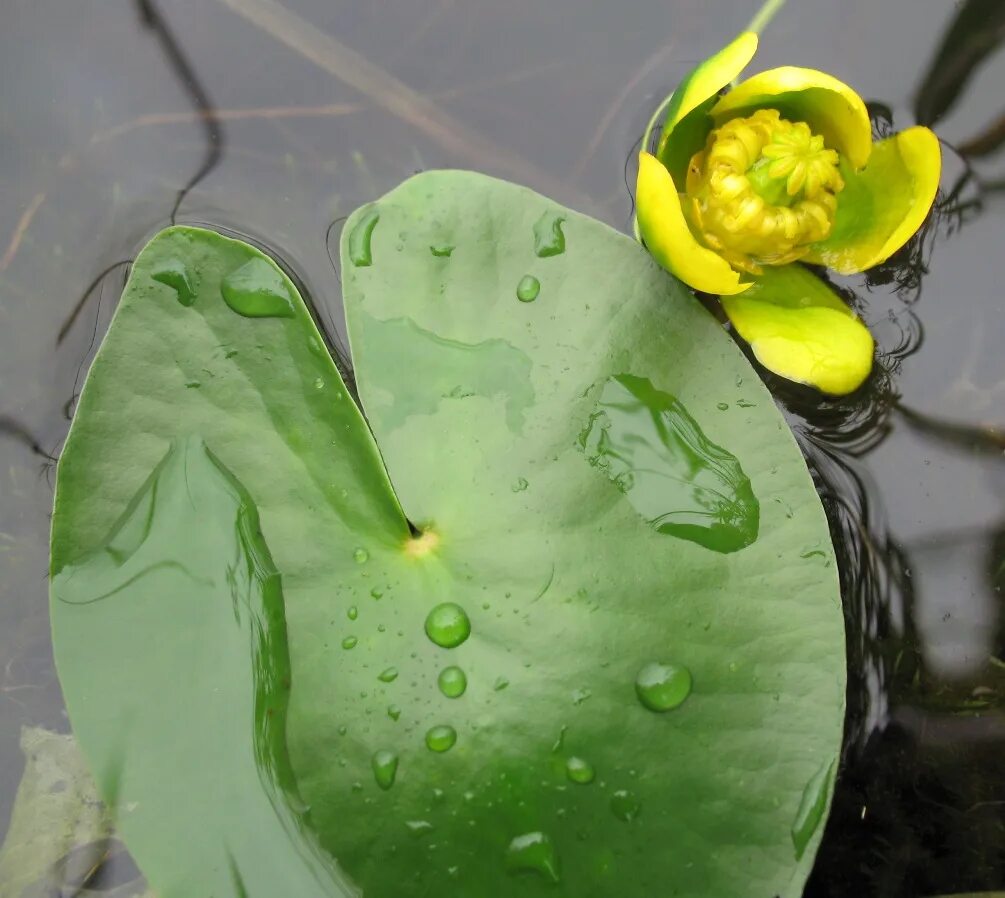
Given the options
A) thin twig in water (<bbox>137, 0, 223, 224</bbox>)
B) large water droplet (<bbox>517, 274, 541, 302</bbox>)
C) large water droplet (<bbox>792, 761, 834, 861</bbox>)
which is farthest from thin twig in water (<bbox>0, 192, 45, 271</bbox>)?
large water droplet (<bbox>792, 761, 834, 861</bbox>)

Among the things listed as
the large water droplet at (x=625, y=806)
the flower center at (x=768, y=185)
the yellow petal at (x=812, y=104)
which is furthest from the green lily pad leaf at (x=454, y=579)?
the yellow petal at (x=812, y=104)

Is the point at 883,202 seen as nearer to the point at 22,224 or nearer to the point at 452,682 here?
the point at 452,682

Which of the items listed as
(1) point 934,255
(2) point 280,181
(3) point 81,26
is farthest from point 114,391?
(1) point 934,255

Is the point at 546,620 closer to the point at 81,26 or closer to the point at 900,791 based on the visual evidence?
the point at 900,791

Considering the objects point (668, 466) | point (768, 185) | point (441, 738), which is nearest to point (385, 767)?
point (441, 738)

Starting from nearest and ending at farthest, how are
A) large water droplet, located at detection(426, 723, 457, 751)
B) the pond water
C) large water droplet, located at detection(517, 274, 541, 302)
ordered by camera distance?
large water droplet, located at detection(426, 723, 457, 751) → large water droplet, located at detection(517, 274, 541, 302) → the pond water

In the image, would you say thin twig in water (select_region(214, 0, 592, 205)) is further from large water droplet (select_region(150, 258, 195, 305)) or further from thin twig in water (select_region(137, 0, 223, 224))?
large water droplet (select_region(150, 258, 195, 305))

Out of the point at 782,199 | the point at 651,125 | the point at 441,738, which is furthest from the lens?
the point at 651,125

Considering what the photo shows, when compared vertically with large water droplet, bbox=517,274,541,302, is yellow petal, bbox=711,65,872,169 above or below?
above

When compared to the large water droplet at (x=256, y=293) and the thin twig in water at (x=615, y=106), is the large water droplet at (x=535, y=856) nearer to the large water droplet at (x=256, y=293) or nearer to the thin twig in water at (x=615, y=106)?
the large water droplet at (x=256, y=293)
